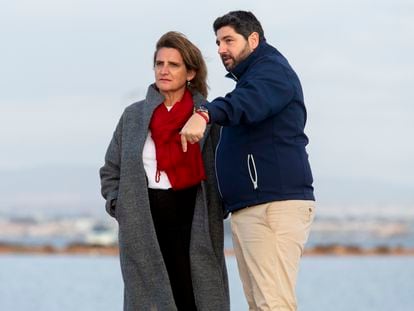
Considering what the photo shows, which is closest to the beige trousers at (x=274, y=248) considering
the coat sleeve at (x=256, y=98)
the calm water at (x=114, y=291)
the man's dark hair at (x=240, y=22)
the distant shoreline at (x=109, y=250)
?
the coat sleeve at (x=256, y=98)

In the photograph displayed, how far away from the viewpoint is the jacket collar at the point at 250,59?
5.68m

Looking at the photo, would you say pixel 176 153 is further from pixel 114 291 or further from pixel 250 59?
pixel 114 291

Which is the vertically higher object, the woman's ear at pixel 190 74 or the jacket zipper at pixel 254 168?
the woman's ear at pixel 190 74

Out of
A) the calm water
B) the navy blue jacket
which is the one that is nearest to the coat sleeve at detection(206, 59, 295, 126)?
the navy blue jacket

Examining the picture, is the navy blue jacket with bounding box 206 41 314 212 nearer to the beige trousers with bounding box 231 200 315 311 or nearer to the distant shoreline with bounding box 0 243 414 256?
the beige trousers with bounding box 231 200 315 311

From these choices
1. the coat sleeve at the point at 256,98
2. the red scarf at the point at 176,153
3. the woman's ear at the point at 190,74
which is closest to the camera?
the coat sleeve at the point at 256,98

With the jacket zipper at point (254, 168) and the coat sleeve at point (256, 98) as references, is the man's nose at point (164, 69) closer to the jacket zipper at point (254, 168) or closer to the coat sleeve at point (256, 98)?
the coat sleeve at point (256, 98)

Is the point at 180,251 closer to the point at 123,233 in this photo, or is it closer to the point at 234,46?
the point at 123,233

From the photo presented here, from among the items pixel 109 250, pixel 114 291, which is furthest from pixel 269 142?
pixel 109 250

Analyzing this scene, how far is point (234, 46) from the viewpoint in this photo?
18.6 ft

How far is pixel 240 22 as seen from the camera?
18.6 ft

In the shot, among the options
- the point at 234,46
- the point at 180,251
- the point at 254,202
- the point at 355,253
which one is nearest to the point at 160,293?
the point at 180,251

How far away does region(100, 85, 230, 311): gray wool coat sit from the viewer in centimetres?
608

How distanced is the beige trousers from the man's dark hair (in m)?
0.72
